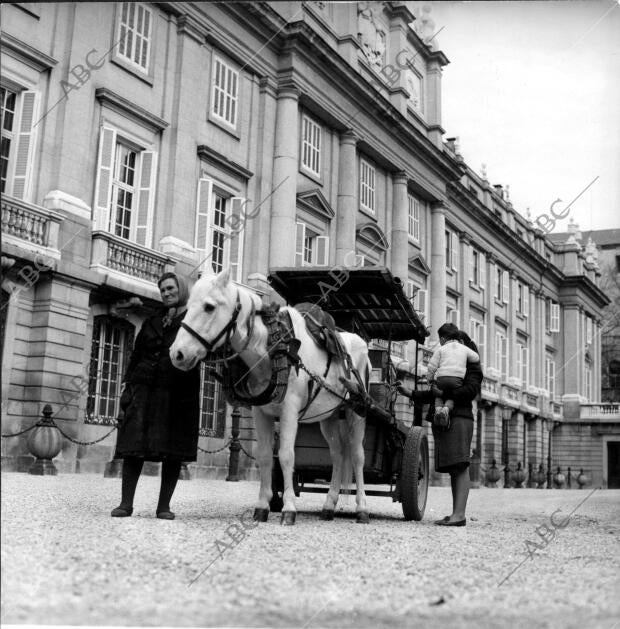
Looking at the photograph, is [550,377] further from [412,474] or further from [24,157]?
[412,474]

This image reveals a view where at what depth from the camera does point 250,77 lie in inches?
843

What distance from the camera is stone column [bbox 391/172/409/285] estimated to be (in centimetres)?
2834

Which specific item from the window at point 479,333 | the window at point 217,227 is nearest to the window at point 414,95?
the window at point 217,227

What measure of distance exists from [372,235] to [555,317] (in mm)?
29039

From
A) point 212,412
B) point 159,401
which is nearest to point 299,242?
point 212,412

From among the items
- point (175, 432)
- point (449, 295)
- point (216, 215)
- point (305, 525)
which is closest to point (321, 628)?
point (175, 432)

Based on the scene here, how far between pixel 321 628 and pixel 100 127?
1558 cm

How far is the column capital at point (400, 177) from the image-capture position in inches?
1114

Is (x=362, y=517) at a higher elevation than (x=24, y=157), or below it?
below

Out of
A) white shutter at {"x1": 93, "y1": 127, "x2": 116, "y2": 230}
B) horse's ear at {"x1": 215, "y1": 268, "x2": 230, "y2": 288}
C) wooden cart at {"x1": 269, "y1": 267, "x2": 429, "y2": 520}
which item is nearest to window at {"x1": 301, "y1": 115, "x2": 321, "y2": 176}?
white shutter at {"x1": 93, "y1": 127, "x2": 116, "y2": 230}

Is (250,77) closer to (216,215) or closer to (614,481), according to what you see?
(216,215)

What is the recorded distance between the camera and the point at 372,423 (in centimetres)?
849

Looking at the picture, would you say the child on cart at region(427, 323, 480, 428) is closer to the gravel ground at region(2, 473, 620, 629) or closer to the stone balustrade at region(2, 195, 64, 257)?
the gravel ground at region(2, 473, 620, 629)

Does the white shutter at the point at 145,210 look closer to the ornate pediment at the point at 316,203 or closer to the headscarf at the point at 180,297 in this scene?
the ornate pediment at the point at 316,203
